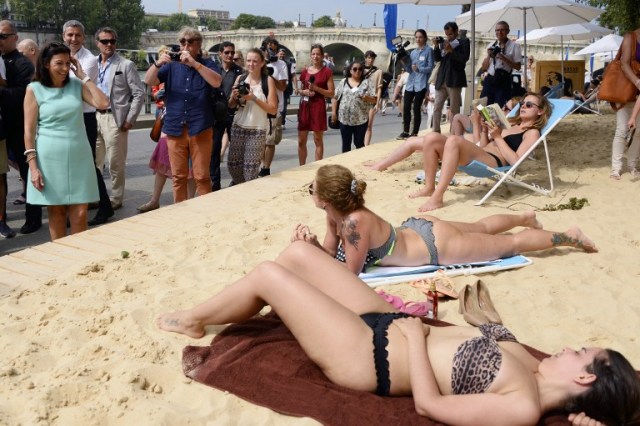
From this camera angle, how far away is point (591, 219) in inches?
225

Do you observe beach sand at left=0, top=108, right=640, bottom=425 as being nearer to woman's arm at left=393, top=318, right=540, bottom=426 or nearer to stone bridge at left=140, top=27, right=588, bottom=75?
woman's arm at left=393, top=318, right=540, bottom=426

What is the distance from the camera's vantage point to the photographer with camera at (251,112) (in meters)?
7.12

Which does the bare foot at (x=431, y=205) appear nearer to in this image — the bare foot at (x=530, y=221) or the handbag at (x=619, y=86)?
the bare foot at (x=530, y=221)

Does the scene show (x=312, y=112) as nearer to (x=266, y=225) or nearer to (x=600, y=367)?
(x=266, y=225)

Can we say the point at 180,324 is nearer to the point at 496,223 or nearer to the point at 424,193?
the point at 496,223

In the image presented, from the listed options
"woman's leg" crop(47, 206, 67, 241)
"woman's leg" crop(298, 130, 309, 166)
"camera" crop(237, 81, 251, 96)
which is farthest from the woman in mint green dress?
"woman's leg" crop(298, 130, 309, 166)

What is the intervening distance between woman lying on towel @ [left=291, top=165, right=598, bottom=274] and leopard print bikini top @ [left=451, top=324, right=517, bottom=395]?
1287 mm

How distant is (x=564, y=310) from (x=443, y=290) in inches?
28.2

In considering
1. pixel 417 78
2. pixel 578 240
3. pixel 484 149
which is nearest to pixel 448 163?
pixel 484 149

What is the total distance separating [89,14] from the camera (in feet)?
265

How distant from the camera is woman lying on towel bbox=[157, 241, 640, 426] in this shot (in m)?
2.44

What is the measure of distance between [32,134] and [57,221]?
0.72 m


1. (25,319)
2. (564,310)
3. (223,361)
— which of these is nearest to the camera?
(223,361)

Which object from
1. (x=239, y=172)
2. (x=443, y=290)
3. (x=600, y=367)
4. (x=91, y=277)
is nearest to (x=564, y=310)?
(x=443, y=290)
